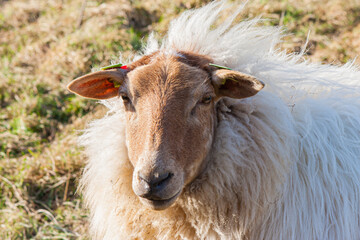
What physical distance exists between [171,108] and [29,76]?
426 cm

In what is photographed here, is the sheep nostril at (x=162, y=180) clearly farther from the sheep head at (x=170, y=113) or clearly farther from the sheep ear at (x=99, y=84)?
the sheep ear at (x=99, y=84)

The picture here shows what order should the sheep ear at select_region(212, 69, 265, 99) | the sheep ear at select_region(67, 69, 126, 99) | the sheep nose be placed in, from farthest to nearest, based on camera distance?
the sheep ear at select_region(67, 69, 126, 99), the sheep ear at select_region(212, 69, 265, 99), the sheep nose

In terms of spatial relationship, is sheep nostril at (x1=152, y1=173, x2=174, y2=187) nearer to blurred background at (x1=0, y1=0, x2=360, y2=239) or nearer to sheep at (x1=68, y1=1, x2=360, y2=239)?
sheep at (x1=68, y1=1, x2=360, y2=239)

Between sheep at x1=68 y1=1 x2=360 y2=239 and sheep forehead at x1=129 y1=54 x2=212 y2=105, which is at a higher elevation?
sheep forehead at x1=129 y1=54 x2=212 y2=105

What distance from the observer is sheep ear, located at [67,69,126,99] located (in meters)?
2.88

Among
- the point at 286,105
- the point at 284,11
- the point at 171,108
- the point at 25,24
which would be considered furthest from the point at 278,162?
the point at 25,24

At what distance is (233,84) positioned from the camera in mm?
2695

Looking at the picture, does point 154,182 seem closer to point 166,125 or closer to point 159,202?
point 159,202

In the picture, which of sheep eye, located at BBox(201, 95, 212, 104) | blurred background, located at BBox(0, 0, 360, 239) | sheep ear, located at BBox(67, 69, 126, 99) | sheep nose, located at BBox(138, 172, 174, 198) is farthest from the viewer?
blurred background, located at BBox(0, 0, 360, 239)

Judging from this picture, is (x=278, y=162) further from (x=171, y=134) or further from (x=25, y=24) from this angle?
(x=25, y=24)

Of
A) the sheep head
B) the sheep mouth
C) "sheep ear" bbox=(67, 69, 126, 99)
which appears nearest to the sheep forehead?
the sheep head

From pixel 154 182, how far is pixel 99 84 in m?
1.07

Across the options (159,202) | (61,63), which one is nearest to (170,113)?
(159,202)

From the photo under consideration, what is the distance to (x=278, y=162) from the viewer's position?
2709 mm
